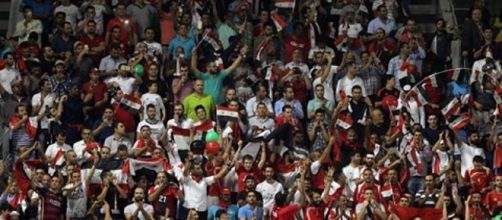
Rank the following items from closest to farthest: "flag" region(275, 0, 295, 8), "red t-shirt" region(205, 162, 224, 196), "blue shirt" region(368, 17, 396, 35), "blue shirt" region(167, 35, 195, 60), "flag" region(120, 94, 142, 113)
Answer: "red t-shirt" region(205, 162, 224, 196) → "flag" region(120, 94, 142, 113) → "blue shirt" region(167, 35, 195, 60) → "blue shirt" region(368, 17, 396, 35) → "flag" region(275, 0, 295, 8)

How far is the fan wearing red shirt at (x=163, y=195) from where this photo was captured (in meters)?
41.6

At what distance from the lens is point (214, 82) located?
44750 millimetres

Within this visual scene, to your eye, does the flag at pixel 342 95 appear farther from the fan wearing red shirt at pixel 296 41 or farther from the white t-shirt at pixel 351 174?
the white t-shirt at pixel 351 174

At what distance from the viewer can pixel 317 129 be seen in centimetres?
4369

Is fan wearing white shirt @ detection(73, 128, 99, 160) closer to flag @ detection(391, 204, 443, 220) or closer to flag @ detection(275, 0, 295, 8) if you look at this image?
flag @ detection(391, 204, 443, 220)

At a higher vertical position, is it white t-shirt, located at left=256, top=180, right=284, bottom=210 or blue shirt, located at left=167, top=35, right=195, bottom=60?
blue shirt, located at left=167, top=35, right=195, bottom=60

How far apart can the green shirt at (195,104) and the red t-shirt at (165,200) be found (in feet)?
7.31

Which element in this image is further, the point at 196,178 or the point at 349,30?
the point at 349,30

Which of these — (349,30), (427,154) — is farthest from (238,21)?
(427,154)

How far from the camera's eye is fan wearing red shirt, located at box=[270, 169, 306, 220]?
136 ft

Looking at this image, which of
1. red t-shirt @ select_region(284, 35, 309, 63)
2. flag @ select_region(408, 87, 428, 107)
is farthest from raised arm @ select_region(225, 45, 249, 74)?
flag @ select_region(408, 87, 428, 107)

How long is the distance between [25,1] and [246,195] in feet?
25.6

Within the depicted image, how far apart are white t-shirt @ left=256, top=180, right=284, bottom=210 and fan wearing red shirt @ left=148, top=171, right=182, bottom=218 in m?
1.37

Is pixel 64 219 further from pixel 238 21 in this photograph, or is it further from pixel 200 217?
pixel 238 21
